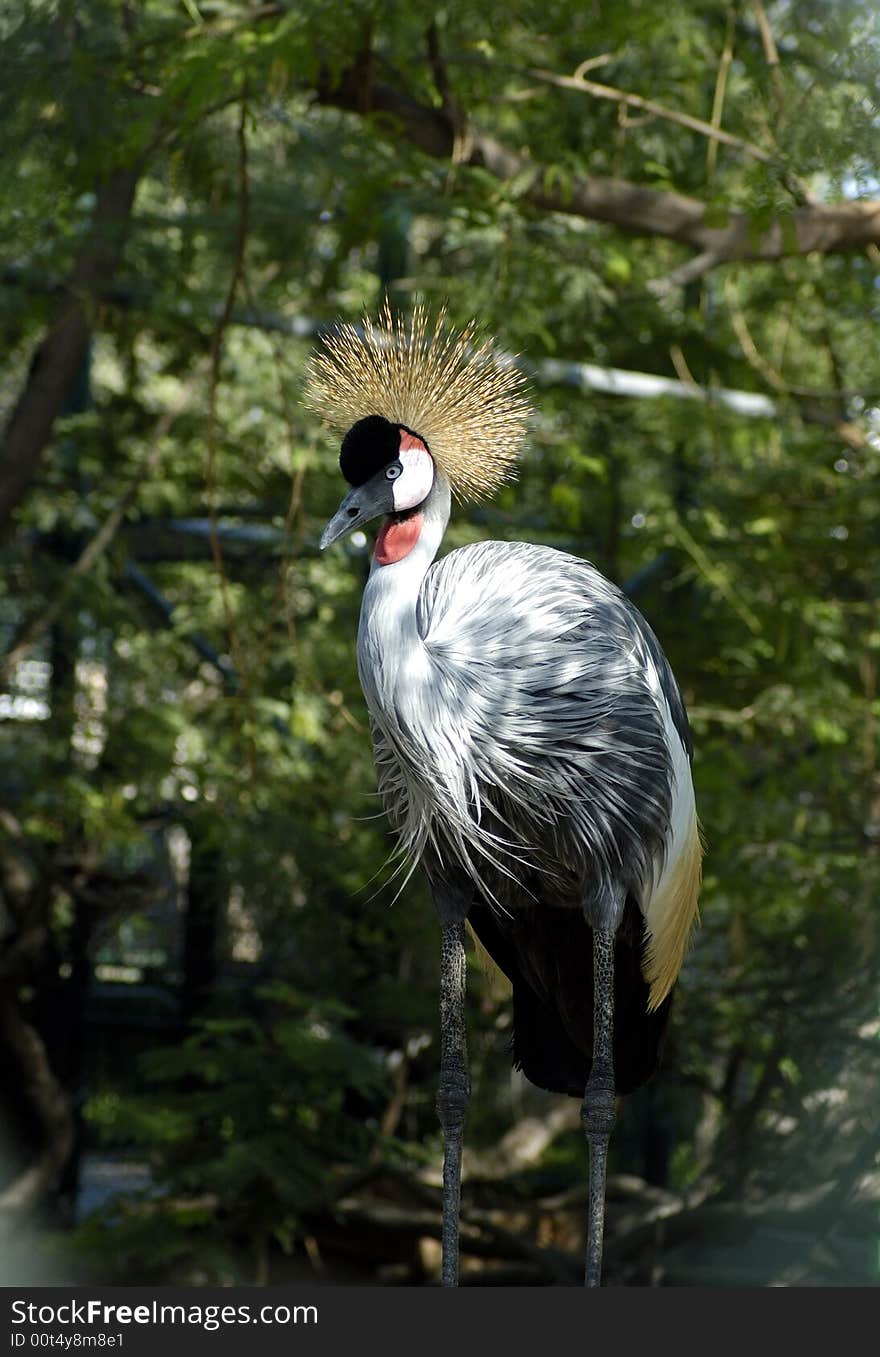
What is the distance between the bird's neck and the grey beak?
0.06m

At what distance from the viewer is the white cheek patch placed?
1788 millimetres

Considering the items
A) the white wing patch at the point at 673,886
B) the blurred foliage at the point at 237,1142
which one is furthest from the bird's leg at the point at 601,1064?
the blurred foliage at the point at 237,1142

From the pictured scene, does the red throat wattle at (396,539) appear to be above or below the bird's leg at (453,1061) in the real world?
above

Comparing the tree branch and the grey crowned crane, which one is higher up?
the tree branch

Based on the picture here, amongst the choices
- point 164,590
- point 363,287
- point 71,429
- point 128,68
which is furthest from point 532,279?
point 164,590

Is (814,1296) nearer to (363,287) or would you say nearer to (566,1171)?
(566,1171)

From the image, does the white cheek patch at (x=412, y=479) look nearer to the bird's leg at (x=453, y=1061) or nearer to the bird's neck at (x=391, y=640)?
the bird's neck at (x=391, y=640)

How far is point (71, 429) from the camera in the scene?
437 cm

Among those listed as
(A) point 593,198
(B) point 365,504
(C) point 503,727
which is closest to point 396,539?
(B) point 365,504

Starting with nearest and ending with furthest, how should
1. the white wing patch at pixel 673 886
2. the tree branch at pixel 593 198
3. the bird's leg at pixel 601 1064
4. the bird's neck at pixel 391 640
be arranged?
1. the bird's neck at pixel 391 640
2. the bird's leg at pixel 601 1064
3. the white wing patch at pixel 673 886
4. the tree branch at pixel 593 198

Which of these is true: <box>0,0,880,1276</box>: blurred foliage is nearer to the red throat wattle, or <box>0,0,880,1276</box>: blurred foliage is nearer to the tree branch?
the tree branch

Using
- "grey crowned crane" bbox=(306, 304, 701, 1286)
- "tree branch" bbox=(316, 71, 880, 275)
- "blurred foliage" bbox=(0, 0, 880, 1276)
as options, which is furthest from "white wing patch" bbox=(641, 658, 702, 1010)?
"blurred foliage" bbox=(0, 0, 880, 1276)

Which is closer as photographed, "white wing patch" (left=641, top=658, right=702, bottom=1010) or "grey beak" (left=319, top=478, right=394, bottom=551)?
"grey beak" (left=319, top=478, right=394, bottom=551)

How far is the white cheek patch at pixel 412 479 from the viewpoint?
5.87ft
